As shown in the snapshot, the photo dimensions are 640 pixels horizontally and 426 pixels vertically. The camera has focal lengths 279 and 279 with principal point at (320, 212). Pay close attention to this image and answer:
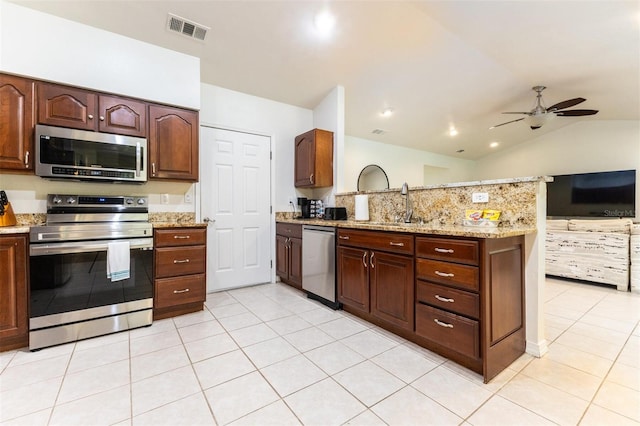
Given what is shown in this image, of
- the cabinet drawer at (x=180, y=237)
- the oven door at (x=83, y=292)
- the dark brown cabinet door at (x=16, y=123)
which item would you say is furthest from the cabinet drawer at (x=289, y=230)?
the dark brown cabinet door at (x=16, y=123)

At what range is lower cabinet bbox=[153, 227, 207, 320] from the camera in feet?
8.60

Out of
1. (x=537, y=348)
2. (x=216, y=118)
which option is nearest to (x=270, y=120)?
(x=216, y=118)

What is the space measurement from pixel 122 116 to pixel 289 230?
7.00 ft

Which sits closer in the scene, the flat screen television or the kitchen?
the kitchen

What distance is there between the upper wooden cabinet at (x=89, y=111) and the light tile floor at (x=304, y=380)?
1.86 metres

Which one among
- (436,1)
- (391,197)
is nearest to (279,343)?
(391,197)

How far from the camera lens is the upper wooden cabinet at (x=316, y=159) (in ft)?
12.2

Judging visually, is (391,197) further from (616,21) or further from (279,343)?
(616,21)

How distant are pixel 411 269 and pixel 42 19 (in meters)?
3.73

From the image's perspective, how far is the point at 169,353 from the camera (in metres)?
2.07

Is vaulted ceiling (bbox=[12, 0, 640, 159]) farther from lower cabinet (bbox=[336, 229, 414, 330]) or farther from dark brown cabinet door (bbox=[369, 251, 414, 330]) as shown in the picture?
dark brown cabinet door (bbox=[369, 251, 414, 330])

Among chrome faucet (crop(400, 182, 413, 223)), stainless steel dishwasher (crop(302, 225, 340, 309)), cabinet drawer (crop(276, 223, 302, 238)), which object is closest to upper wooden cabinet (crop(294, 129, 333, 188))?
cabinet drawer (crop(276, 223, 302, 238))

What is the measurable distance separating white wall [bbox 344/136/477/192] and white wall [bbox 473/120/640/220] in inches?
51.0

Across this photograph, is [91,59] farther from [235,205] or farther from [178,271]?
[178,271]
